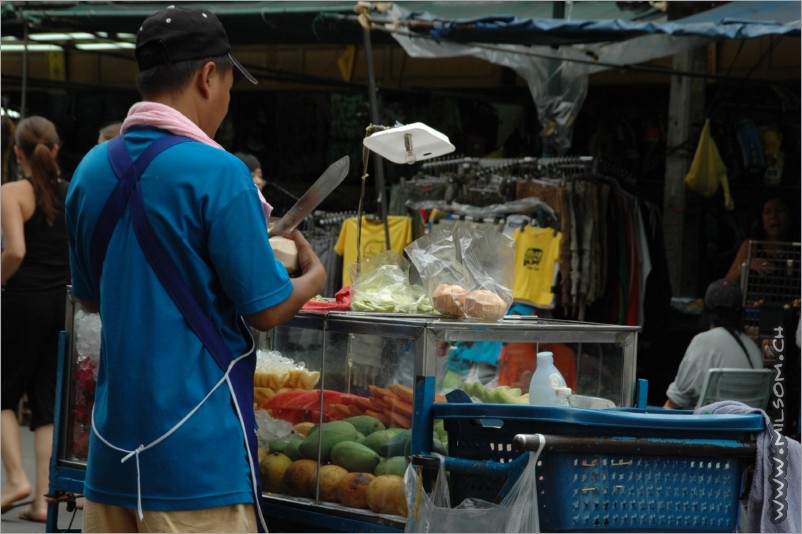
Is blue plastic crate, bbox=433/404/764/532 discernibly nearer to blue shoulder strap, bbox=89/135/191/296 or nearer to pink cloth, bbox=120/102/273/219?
pink cloth, bbox=120/102/273/219

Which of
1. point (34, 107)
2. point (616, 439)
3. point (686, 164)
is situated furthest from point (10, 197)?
point (34, 107)

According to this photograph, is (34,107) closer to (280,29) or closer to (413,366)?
(280,29)

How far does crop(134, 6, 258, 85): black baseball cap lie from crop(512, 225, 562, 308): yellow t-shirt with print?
5.19 meters

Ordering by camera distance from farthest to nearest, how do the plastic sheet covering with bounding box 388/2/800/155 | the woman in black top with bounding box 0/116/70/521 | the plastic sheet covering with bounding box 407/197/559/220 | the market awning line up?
the plastic sheet covering with bounding box 407/197/559/220 → the plastic sheet covering with bounding box 388/2/800/155 → the market awning → the woman in black top with bounding box 0/116/70/521

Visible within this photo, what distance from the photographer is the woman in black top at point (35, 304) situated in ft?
18.8

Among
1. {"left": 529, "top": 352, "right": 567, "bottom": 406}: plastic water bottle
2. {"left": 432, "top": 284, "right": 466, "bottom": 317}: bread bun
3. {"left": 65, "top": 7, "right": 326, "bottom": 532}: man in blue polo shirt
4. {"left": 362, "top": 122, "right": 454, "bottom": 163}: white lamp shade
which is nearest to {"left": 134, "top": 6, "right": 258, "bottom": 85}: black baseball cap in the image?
{"left": 65, "top": 7, "right": 326, "bottom": 532}: man in blue polo shirt

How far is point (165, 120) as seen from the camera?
2496 millimetres

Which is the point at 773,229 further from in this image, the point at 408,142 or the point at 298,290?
the point at 298,290

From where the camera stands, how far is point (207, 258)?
246 centimetres

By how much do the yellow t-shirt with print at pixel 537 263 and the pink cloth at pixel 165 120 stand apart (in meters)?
5.19

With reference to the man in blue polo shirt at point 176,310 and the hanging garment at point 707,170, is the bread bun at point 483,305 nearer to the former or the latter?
the man in blue polo shirt at point 176,310

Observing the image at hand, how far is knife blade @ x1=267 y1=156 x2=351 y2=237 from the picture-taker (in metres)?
2.86

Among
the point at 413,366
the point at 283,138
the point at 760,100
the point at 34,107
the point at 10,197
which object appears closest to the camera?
the point at 413,366

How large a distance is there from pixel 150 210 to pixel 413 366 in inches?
37.1
